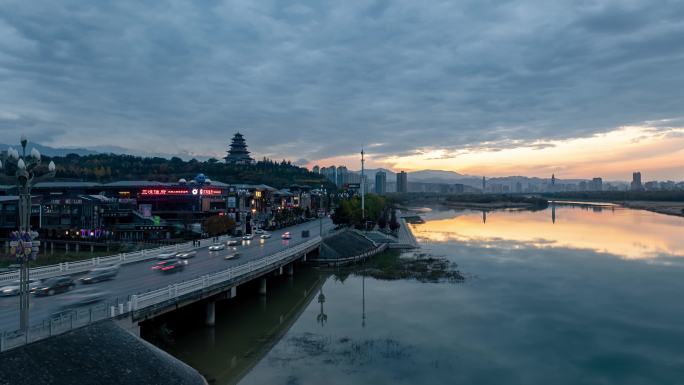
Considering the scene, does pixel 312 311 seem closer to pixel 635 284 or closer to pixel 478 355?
pixel 478 355

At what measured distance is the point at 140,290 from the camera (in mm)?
33562

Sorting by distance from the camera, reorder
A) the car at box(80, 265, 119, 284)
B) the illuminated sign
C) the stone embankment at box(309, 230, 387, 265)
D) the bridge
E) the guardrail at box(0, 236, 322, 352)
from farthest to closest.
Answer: the illuminated sign < the stone embankment at box(309, 230, 387, 265) < the car at box(80, 265, 119, 284) < the bridge < the guardrail at box(0, 236, 322, 352)

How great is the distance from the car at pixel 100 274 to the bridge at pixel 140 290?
67cm

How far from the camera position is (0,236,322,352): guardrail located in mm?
20453

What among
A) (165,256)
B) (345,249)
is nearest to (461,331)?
(165,256)

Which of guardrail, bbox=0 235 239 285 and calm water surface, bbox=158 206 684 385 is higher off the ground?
guardrail, bbox=0 235 239 285

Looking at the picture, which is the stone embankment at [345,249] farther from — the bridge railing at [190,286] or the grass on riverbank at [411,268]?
the bridge railing at [190,286]

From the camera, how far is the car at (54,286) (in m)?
32.5

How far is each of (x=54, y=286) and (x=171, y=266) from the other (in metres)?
11.6

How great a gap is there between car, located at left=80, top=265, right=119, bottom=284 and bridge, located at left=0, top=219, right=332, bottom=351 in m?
0.67

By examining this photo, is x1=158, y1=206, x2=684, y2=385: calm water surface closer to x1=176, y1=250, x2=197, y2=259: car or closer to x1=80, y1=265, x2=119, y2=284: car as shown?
x1=80, y1=265, x2=119, y2=284: car

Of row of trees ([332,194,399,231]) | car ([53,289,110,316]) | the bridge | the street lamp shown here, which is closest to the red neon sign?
row of trees ([332,194,399,231])

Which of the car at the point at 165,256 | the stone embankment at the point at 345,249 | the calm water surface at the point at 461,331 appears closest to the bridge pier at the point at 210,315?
the calm water surface at the point at 461,331

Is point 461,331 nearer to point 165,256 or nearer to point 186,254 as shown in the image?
point 186,254
